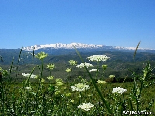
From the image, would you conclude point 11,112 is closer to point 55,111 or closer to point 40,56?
point 40,56

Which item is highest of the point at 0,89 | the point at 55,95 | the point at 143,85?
the point at 143,85

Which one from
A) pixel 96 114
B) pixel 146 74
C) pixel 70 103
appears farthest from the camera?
pixel 70 103

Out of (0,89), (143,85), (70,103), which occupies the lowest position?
(70,103)

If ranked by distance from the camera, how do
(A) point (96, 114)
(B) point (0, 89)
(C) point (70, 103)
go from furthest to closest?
(C) point (70, 103)
(A) point (96, 114)
(B) point (0, 89)

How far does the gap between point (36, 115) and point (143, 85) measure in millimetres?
1983

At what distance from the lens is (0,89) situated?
2.51 m

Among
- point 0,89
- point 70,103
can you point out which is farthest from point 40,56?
point 70,103

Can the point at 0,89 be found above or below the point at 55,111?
above

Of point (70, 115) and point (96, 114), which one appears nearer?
point (96, 114)

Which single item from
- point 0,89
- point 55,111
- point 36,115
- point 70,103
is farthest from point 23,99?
point 70,103

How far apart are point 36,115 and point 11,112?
429 mm

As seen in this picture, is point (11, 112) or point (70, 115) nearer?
point (11, 112)

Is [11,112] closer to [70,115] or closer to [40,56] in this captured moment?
[40,56]

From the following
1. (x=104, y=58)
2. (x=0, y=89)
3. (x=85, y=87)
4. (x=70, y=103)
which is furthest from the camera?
(x=70, y=103)
